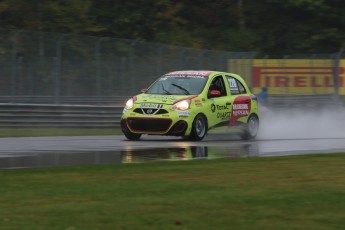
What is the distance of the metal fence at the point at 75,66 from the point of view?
26172 mm

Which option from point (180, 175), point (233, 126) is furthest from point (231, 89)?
point (180, 175)

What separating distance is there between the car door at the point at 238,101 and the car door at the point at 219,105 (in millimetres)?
216

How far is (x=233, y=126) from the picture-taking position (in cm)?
2109

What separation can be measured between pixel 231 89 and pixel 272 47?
2943 centimetres

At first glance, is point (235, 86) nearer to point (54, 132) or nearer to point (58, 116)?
point (54, 132)

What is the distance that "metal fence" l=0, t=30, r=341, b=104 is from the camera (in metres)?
26.2

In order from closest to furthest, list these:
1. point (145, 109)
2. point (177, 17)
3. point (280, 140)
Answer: point (145, 109)
point (280, 140)
point (177, 17)

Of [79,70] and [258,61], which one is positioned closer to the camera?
[79,70]

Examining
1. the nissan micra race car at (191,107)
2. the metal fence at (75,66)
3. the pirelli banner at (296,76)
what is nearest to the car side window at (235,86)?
the nissan micra race car at (191,107)

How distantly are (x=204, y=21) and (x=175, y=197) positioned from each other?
41915mm

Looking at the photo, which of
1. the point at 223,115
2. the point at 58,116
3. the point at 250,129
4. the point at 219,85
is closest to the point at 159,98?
the point at 223,115

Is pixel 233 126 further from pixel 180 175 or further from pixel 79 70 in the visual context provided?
pixel 180 175

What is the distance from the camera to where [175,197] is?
959 centimetres

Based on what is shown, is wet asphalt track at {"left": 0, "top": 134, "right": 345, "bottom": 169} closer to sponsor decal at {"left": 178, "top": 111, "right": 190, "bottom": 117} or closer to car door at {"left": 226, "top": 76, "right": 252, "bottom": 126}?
sponsor decal at {"left": 178, "top": 111, "right": 190, "bottom": 117}
